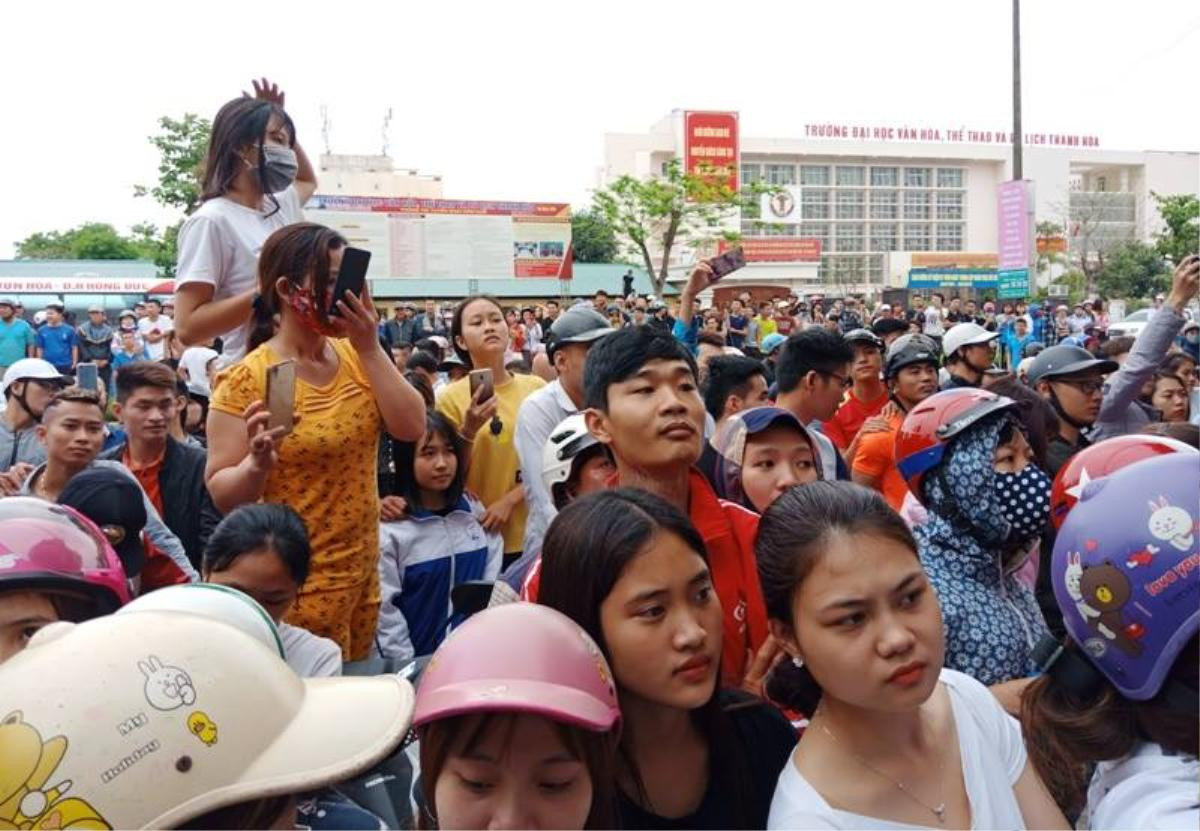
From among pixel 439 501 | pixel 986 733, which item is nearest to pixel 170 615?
pixel 986 733

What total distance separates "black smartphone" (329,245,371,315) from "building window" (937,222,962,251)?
89.0 meters

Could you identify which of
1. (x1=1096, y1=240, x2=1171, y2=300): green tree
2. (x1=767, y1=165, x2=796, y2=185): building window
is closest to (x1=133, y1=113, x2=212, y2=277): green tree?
(x1=1096, y1=240, x2=1171, y2=300): green tree

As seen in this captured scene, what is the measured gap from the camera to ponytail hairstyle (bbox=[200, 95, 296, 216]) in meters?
3.12

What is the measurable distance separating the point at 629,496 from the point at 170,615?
2.80ft

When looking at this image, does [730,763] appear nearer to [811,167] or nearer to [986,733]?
[986,733]

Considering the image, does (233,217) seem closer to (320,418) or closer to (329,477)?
(320,418)

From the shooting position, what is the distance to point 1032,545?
278 centimetres

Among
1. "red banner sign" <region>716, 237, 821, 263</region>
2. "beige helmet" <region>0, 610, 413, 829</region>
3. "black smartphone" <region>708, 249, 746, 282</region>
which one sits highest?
"red banner sign" <region>716, 237, 821, 263</region>

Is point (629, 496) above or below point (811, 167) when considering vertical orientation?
below

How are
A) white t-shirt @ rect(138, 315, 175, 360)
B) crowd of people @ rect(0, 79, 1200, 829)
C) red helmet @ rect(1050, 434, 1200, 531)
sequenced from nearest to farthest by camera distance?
crowd of people @ rect(0, 79, 1200, 829) < red helmet @ rect(1050, 434, 1200, 531) < white t-shirt @ rect(138, 315, 175, 360)

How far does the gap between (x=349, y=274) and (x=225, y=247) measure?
63cm

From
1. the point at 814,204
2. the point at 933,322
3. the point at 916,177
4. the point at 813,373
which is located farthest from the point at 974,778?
the point at 916,177

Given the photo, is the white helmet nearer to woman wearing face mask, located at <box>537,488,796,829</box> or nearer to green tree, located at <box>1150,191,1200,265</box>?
woman wearing face mask, located at <box>537,488,796,829</box>

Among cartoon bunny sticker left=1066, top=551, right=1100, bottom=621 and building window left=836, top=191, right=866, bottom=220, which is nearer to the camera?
cartoon bunny sticker left=1066, top=551, right=1100, bottom=621
